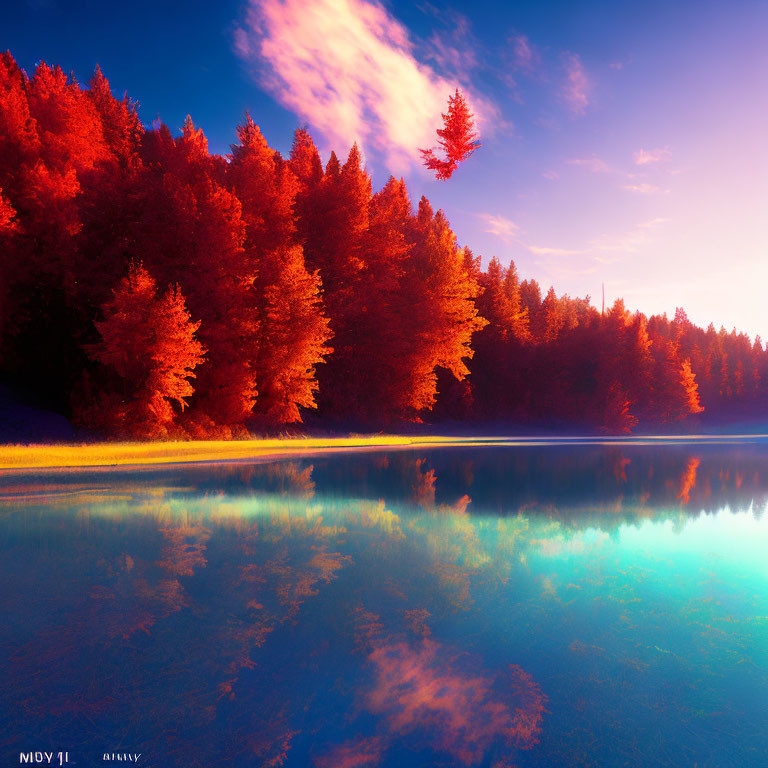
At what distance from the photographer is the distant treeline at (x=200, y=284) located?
2514cm

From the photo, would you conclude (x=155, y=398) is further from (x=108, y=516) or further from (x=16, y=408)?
(x=108, y=516)

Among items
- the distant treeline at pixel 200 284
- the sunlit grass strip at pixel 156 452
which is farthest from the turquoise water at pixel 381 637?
the distant treeline at pixel 200 284

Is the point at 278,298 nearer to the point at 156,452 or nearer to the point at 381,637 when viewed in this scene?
the point at 156,452

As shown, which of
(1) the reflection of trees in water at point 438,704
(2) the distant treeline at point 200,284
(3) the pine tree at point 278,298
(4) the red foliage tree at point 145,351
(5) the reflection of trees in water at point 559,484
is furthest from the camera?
(3) the pine tree at point 278,298

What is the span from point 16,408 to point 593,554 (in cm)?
2570

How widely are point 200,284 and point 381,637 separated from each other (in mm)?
26954

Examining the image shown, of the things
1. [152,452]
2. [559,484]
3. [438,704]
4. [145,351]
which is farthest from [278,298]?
[438,704]

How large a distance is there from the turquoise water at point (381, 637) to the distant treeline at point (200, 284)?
16.3 m

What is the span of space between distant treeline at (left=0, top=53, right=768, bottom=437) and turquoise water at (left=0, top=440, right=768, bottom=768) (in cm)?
1628

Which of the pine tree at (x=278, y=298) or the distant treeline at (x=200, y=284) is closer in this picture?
the distant treeline at (x=200, y=284)

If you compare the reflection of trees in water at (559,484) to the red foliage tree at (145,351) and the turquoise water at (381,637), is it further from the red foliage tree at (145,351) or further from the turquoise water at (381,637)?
the red foliage tree at (145,351)

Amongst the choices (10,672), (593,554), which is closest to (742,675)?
(593,554)

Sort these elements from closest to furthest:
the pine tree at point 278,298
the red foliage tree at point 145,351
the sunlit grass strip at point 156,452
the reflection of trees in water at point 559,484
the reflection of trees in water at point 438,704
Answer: the reflection of trees in water at point 438,704, the reflection of trees in water at point 559,484, the sunlit grass strip at point 156,452, the red foliage tree at point 145,351, the pine tree at point 278,298

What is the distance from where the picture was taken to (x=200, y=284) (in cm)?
2864
